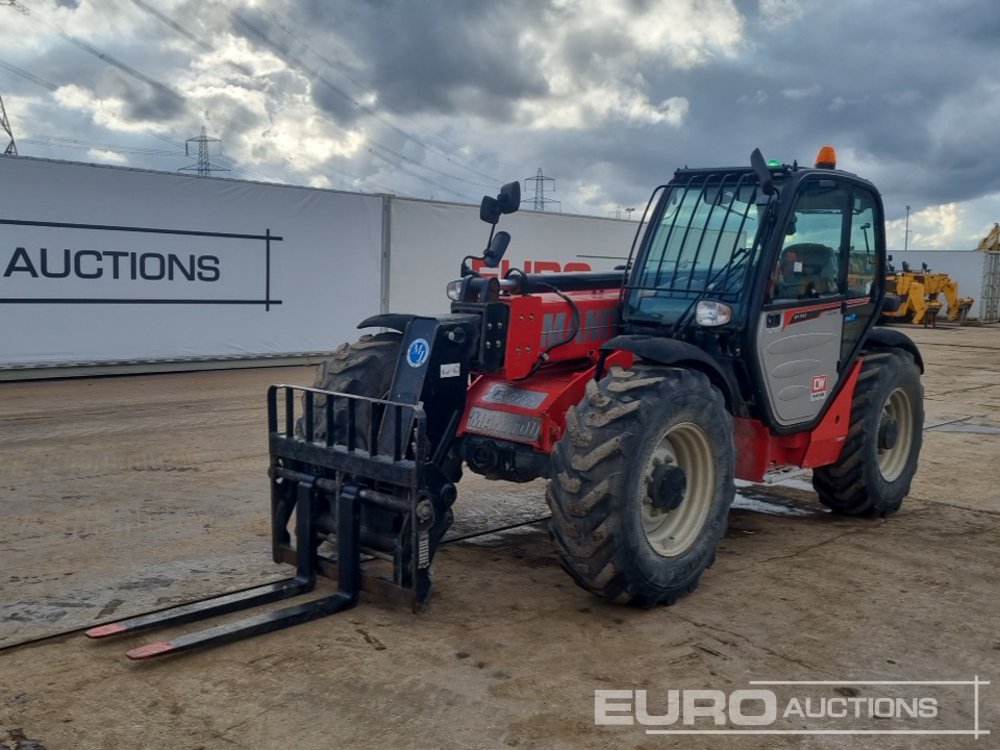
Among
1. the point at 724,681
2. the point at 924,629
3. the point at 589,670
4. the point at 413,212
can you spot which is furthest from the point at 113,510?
the point at 413,212

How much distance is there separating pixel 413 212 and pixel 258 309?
11.2 feet

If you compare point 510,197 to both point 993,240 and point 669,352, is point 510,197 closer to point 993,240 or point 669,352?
point 669,352

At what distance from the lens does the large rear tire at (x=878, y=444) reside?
6512 millimetres

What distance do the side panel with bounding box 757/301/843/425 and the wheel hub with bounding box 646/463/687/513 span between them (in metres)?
1.08

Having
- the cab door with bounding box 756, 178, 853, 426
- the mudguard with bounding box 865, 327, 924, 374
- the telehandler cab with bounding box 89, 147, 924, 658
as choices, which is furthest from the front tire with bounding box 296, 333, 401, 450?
the mudguard with bounding box 865, 327, 924, 374

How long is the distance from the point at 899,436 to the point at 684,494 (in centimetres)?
298

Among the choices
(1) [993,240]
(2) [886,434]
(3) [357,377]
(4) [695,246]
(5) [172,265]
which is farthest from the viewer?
(1) [993,240]

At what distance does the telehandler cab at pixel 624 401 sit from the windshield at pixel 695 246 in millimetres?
13

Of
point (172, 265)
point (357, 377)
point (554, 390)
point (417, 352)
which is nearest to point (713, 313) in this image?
point (554, 390)

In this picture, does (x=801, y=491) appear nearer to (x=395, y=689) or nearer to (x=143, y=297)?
(x=395, y=689)

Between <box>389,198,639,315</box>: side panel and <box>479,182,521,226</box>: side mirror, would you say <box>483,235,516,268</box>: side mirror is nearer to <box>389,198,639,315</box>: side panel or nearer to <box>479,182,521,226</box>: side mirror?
<box>479,182,521,226</box>: side mirror

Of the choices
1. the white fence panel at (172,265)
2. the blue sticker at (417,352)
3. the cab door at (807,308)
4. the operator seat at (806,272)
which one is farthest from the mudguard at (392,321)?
the white fence panel at (172,265)

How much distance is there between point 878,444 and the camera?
6.81 meters

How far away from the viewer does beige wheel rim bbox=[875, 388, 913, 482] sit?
23.1 ft
